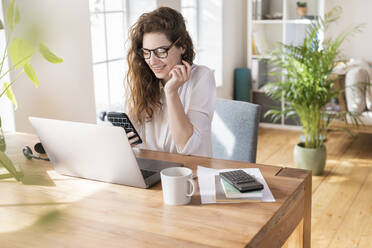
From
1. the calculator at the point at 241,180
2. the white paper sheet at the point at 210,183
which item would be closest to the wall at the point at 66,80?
the white paper sheet at the point at 210,183

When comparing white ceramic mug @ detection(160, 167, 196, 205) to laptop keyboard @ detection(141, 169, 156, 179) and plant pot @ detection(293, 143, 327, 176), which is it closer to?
laptop keyboard @ detection(141, 169, 156, 179)

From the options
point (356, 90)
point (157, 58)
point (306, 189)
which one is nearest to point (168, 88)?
point (157, 58)

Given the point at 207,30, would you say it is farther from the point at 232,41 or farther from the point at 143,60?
the point at 143,60

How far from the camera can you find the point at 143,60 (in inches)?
76.4

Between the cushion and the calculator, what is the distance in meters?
3.24

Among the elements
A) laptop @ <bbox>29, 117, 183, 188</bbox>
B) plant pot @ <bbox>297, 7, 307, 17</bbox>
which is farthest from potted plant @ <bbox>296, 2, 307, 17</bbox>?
laptop @ <bbox>29, 117, 183, 188</bbox>

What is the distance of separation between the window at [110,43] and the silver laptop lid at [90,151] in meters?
1.98

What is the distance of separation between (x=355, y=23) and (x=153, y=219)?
449 cm

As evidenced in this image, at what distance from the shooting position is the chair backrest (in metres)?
1.96

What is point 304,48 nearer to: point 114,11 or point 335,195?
point 335,195

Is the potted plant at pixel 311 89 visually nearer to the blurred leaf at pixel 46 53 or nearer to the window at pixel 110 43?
the window at pixel 110 43

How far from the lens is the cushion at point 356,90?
164 inches

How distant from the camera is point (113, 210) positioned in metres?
1.12

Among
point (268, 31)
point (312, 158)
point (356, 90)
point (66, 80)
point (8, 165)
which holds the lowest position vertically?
point (312, 158)
